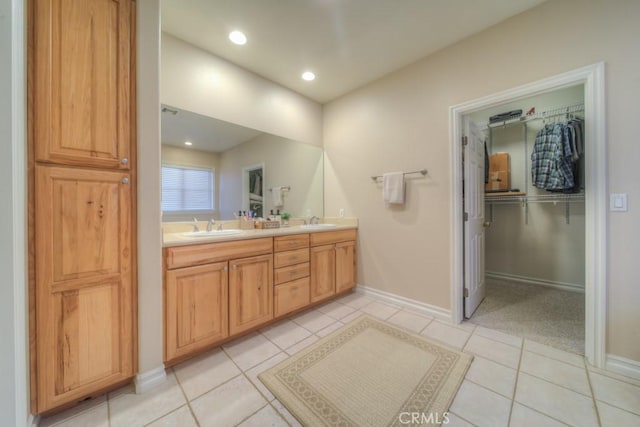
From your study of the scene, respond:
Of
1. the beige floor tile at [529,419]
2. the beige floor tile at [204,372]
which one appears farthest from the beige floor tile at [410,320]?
the beige floor tile at [204,372]

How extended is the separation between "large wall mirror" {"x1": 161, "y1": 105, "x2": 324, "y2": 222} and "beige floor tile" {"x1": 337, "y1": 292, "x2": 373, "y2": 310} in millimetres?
1161

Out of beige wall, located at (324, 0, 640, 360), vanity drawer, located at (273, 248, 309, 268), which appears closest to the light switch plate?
beige wall, located at (324, 0, 640, 360)

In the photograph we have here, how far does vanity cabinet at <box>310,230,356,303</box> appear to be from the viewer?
2.41 m

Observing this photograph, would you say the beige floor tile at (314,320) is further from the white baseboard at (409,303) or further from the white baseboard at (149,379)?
the white baseboard at (149,379)

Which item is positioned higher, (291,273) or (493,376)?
(291,273)

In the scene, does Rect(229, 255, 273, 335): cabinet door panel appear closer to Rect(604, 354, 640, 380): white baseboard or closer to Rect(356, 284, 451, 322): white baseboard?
Rect(356, 284, 451, 322): white baseboard

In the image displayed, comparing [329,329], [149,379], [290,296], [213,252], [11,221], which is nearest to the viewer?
[11,221]

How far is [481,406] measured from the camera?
125cm

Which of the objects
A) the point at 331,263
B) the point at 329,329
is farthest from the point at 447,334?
the point at 331,263

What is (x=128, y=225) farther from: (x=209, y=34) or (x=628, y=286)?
(x=628, y=286)

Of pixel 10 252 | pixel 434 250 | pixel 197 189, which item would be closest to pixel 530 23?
pixel 434 250

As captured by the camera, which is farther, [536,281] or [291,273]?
[536,281]

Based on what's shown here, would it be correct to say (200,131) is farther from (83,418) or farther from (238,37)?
(83,418)

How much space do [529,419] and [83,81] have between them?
9.33ft
